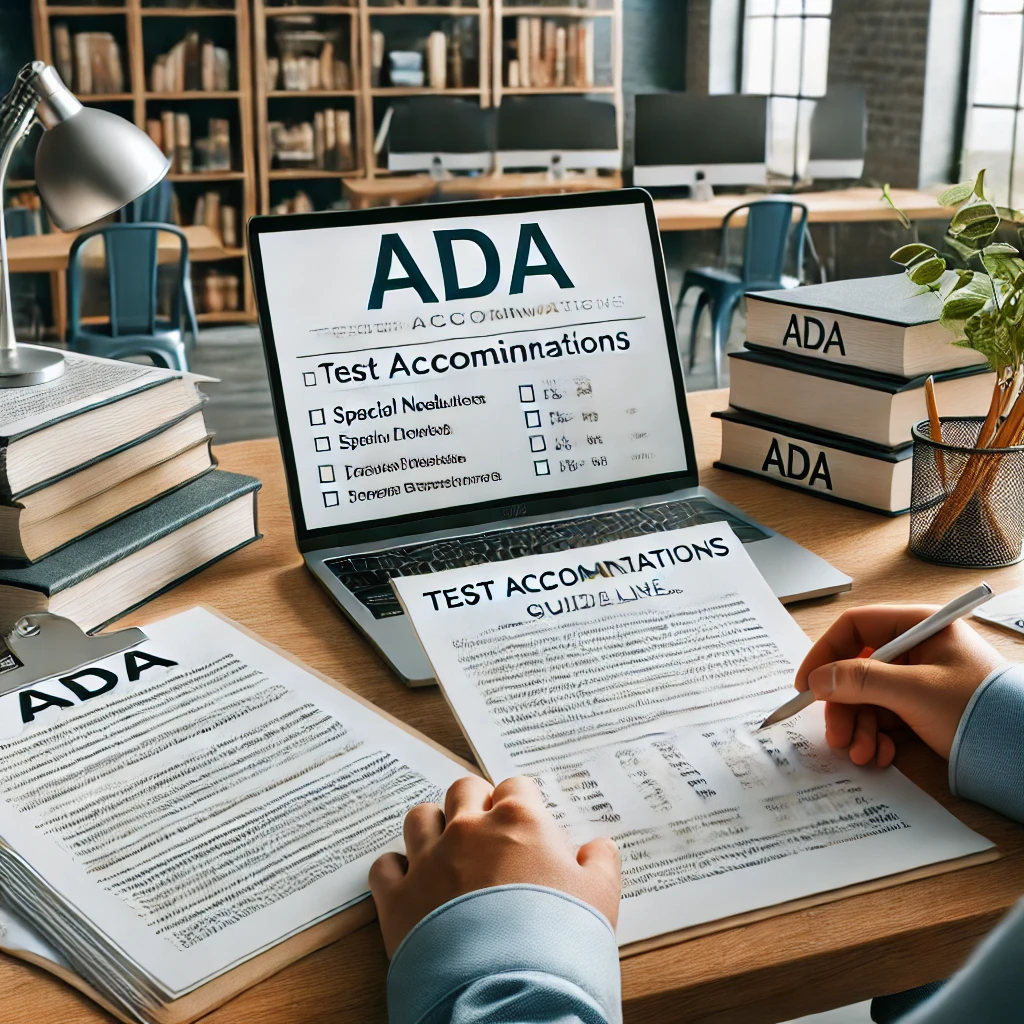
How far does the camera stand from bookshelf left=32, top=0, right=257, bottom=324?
6.77m

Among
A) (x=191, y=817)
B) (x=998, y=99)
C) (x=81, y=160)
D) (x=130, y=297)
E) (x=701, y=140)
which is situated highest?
(x=998, y=99)

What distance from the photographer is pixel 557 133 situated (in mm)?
6699

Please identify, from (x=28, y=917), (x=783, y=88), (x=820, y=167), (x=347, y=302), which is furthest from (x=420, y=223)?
(x=783, y=88)

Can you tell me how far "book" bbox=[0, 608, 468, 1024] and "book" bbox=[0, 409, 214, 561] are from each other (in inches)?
6.1

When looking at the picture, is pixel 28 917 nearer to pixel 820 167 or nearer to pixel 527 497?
pixel 527 497

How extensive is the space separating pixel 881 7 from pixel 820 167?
0.90 m

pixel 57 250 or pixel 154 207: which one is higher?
pixel 154 207

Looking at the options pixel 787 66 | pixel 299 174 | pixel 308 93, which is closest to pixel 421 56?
pixel 308 93

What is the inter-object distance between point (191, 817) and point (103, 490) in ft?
1.38

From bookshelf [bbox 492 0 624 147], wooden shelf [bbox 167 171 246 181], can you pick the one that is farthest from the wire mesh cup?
bookshelf [bbox 492 0 624 147]

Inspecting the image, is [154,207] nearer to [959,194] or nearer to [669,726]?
[959,194]

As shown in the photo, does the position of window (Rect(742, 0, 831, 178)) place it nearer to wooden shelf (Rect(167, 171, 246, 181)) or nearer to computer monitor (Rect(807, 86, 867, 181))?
computer monitor (Rect(807, 86, 867, 181))

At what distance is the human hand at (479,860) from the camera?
0.61 metres

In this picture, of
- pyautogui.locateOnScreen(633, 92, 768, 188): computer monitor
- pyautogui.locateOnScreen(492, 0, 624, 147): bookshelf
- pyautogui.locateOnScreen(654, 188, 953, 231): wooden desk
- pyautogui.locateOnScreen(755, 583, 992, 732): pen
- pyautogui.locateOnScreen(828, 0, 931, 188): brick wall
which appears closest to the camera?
pyautogui.locateOnScreen(755, 583, 992, 732): pen
